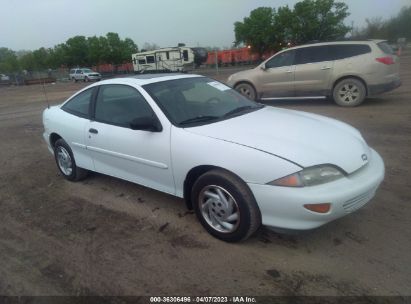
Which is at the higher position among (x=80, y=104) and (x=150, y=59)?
(x=80, y=104)

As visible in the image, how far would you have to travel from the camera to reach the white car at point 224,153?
2.98m

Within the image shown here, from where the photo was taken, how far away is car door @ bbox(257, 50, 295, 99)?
33.5 ft

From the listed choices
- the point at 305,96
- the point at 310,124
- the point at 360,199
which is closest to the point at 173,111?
the point at 310,124

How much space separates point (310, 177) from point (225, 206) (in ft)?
2.67

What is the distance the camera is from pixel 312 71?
9773mm

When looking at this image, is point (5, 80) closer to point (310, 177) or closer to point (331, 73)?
point (331, 73)

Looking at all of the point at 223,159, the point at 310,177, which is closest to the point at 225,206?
the point at 223,159

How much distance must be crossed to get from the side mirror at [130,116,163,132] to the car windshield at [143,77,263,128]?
154 millimetres

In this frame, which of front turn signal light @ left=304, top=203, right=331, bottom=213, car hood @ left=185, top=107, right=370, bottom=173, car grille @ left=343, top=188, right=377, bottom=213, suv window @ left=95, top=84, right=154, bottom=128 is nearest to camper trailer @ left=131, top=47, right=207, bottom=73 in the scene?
suv window @ left=95, top=84, right=154, bottom=128

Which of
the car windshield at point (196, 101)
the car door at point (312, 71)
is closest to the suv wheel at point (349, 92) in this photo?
the car door at point (312, 71)

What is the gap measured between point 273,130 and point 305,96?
7.04m

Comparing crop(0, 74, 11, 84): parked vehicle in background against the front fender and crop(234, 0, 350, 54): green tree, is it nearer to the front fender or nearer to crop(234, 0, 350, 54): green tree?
crop(234, 0, 350, 54): green tree

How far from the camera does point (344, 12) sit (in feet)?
157

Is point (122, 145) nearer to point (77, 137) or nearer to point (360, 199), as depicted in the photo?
point (77, 137)
